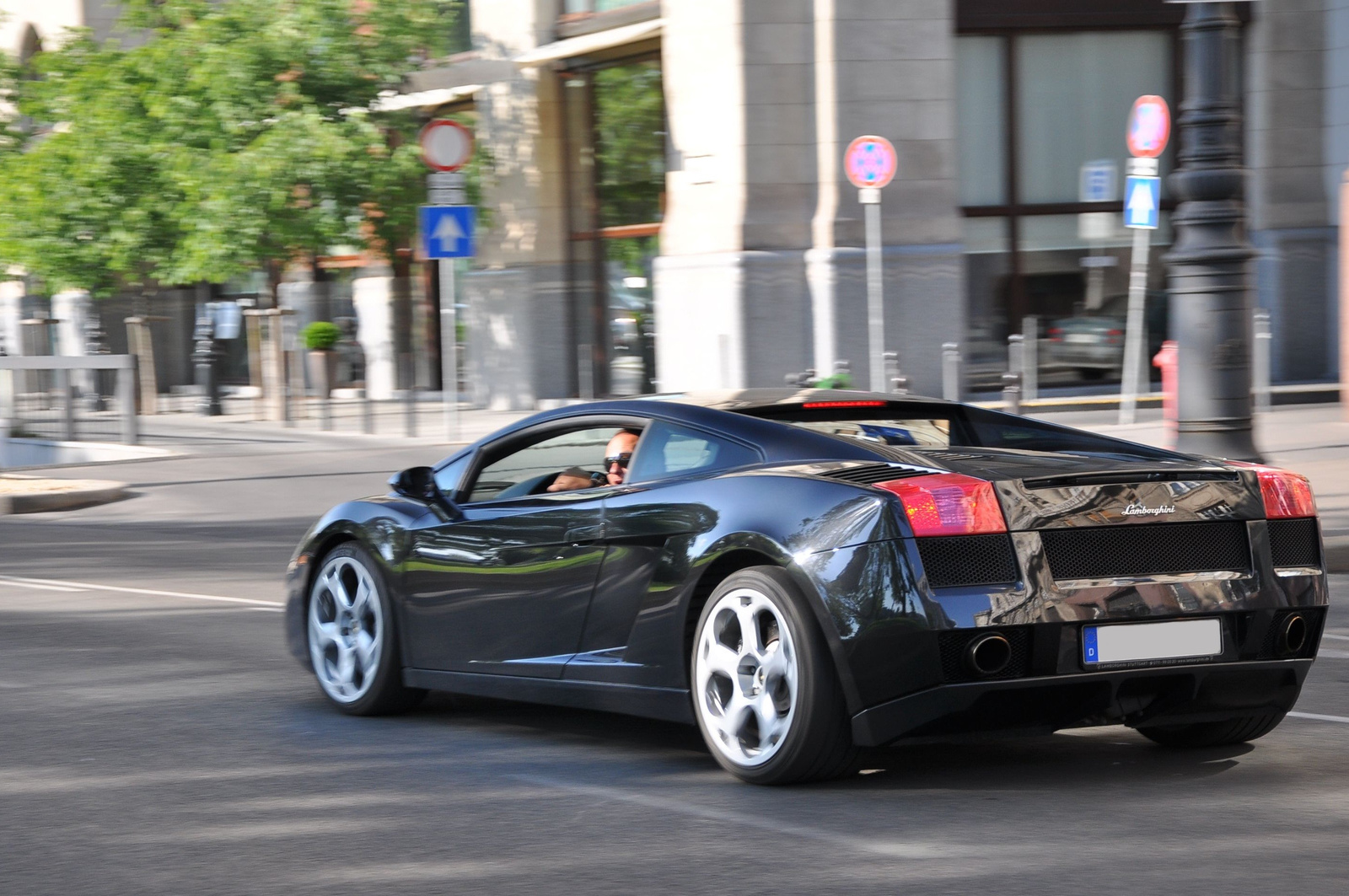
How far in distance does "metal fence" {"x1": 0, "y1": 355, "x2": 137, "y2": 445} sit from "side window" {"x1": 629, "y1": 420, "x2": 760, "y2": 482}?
16.8m

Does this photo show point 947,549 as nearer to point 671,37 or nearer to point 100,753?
point 100,753

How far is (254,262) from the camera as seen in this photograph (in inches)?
1009

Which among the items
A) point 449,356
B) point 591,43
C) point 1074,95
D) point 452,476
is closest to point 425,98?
point 591,43

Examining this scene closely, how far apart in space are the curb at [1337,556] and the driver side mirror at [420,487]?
5804 millimetres

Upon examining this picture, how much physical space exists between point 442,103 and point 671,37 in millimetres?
5952

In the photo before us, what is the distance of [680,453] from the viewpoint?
5934 millimetres

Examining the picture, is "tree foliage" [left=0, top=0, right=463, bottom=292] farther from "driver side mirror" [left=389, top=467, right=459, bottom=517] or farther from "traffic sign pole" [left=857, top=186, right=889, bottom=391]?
"driver side mirror" [left=389, top=467, right=459, bottom=517]

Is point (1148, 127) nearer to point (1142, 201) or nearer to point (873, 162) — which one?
point (1142, 201)

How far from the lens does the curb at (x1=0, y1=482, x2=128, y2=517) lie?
54.2 ft

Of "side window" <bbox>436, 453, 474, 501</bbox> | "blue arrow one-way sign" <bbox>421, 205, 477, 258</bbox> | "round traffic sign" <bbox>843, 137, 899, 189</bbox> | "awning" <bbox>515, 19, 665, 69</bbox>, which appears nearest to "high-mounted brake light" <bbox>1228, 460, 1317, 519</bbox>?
"side window" <bbox>436, 453, 474, 501</bbox>

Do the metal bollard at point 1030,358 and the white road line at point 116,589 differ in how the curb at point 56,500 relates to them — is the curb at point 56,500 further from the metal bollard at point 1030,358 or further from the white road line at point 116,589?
the metal bollard at point 1030,358

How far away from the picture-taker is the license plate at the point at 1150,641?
518 centimetres

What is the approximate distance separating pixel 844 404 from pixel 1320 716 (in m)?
2.09

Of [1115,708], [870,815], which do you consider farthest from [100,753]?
[1115,708]
